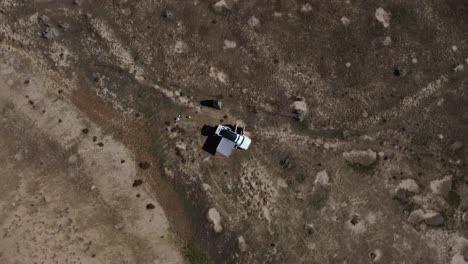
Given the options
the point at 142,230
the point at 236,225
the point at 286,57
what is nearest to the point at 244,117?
the point at 286,57

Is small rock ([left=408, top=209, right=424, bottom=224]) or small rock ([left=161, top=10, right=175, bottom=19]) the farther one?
small rock ([left=161, top=10, right=175, bottom=19])

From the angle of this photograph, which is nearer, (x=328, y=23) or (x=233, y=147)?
(x=233, y=147)

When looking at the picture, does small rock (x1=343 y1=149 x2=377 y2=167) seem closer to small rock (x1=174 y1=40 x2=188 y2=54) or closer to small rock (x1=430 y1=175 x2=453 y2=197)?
small rock (x1=430 y1=175 x2=453 y2=197)

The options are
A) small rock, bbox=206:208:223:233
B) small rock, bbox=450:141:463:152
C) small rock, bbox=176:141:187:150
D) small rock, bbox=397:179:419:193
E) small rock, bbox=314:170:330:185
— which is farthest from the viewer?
small rock, bbox=450:141:463:152

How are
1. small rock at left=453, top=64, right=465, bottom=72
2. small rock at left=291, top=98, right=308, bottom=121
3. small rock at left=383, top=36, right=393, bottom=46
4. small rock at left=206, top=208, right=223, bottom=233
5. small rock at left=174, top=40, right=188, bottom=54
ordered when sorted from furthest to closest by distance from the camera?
Result: small rock at left=383, top=36, right=393, bottom=46 → small rock at left=453, top=64, right=465, bottom=72 → small rock at left=174, top=40, right=188, bottom=54 → small rock at left=291, top=98, right=308, bottom=121 → small rock at left=206, top=208, right=223, bottom=233

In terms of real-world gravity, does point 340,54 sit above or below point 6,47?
above

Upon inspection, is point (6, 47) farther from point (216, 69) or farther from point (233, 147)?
point (233, 147)

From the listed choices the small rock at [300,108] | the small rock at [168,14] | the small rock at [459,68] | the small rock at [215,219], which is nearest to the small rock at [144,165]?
the small rock at [215,219]

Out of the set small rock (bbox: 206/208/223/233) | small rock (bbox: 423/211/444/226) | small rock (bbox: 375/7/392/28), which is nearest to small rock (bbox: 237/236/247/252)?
small rock (bbox: 206/208/223/233)

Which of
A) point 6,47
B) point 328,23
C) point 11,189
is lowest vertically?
point 11,189
